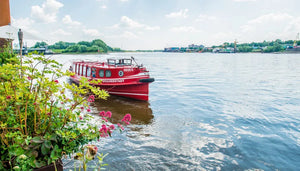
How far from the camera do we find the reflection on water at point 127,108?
10.9 meters

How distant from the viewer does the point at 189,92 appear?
18.5 metres

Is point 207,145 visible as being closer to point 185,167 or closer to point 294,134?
point 185,167

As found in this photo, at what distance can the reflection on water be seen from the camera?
35.9 ft

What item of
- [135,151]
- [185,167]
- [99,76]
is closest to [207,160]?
[185,167]

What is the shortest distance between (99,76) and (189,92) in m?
8.54

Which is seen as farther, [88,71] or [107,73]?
[88,71]

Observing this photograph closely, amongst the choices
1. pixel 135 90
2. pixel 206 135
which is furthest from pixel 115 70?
pixel 206 135

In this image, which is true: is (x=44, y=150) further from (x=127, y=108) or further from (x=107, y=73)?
(x=107, y=73)

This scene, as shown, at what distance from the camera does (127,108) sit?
1288 centimetres

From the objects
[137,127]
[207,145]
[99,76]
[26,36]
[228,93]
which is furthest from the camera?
[228,93]

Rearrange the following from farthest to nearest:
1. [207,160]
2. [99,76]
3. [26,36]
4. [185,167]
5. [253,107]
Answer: [99,76]
[253,107]
[26,36]
[207,160]
[185,167]

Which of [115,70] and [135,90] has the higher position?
[115,70]

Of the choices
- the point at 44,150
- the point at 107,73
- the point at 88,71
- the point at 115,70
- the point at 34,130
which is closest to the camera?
the point at 44,150

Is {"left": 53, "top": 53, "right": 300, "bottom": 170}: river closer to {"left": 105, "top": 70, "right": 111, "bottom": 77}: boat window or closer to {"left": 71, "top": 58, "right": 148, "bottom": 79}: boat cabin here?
{"left": 105, "top": 70, "right": 111, "bottom": 77}: boat window
